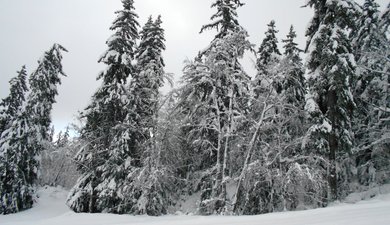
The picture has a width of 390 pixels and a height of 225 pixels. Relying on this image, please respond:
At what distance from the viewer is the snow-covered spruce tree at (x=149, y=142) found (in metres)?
17.5

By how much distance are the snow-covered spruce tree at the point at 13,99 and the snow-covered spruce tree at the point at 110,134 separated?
1583 centimetres

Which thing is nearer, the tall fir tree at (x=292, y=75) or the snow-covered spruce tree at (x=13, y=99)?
the tall fir tree at (x=292, y=75)

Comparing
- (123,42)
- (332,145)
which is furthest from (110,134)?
(332,145)

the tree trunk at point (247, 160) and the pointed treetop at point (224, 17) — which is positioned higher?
the pointed treetop at point (224, 17)

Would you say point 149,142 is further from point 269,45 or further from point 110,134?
point 269,45

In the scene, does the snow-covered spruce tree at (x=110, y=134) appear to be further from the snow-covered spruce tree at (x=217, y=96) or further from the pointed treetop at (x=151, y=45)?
the snow-covered spruce tree at (x=217, y=96)

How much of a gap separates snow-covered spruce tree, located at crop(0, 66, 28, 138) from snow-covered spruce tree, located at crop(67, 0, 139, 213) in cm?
1583

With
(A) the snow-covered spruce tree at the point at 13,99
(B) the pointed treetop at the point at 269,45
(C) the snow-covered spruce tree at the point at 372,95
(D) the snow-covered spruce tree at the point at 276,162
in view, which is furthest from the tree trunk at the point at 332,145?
(A) the snow-covered spruce tree at the point at 13,99

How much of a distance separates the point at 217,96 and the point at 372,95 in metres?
10.7

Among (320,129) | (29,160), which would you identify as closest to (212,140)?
(320,129)

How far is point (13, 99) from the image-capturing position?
32375 millimetres

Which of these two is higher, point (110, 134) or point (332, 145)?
point (110, 134)

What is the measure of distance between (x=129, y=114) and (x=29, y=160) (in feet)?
42.6

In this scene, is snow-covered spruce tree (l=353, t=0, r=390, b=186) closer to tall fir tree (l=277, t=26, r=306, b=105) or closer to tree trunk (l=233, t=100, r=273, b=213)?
tall fir tree (l=277, t=26, r=306, b=105)
